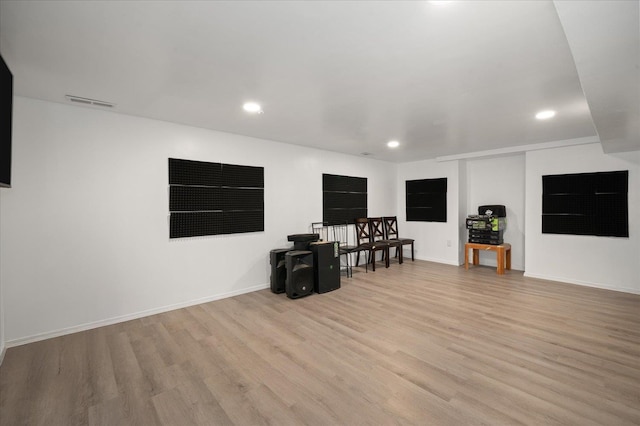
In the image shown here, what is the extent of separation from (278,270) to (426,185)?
426 centimetres

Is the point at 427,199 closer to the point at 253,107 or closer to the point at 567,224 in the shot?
the point at 567,224

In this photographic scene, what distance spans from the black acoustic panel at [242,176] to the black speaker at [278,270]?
111 centimetres

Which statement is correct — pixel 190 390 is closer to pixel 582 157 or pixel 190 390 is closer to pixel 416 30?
pixel 416 30

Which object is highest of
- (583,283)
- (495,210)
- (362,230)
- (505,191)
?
(505,191)

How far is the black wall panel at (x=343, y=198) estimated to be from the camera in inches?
213

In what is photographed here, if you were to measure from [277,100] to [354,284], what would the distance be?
10.5 feet

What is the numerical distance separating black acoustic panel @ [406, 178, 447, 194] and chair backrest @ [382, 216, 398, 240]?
89 cm

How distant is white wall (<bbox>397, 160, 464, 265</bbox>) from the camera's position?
6105 millimetres

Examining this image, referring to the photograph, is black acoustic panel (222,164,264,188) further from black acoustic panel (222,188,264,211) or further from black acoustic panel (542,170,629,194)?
black acoustic panel (542,170,629,194)

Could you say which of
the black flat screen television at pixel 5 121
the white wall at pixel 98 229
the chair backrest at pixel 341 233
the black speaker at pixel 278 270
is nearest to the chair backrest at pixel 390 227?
the chair backrest at pixel 341 233

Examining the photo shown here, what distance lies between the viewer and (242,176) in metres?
4.20

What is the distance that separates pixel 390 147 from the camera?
5145 mm

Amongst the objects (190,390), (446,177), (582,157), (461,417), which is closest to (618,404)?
(461,417)

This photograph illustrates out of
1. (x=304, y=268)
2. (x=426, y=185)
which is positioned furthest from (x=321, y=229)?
(x=426, y=185)
